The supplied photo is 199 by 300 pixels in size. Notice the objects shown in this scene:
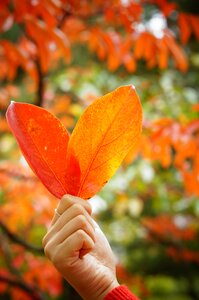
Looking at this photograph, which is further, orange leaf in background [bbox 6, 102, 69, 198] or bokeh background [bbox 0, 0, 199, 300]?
bokeh background [bbox 0, 0, 199, 300]

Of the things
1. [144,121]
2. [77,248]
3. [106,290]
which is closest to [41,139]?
[77,248]

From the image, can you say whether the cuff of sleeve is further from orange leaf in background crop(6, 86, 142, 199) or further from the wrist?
orange leaf in background crop(6, 86, 142, 199)

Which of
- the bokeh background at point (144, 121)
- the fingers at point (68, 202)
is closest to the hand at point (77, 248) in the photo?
the fingers at point (68, 202)

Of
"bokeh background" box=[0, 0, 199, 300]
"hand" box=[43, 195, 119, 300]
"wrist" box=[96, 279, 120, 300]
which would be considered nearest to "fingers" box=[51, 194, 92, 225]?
"hand" box=[43, 195, 119, 300]

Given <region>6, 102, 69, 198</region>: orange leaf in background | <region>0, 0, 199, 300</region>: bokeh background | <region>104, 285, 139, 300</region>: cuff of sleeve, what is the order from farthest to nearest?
<region>0, 0, 199, 300</region>: bokeh background < <region>104, 285, 139, 300</region>: cuff of sleeve < <region>6, 102, 69, 198</region>: orange leaf in background

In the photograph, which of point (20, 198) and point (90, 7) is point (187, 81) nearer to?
point (90, 7)
